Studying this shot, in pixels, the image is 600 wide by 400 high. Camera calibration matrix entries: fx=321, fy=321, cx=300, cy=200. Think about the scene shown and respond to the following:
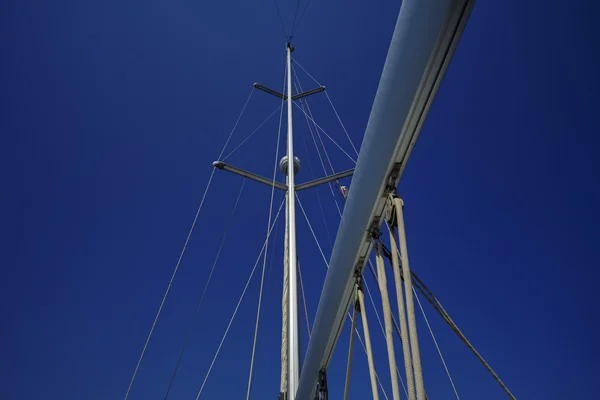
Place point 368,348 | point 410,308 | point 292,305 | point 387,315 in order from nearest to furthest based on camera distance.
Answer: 1. point 410,308
2. point 387,315
3. point 368,348
4. point 292,305

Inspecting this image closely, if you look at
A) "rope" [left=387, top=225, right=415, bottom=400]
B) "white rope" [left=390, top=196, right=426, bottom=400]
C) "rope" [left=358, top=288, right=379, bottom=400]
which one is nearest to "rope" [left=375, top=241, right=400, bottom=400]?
"rope" [left=387, top=225, right=415, bottom=400]

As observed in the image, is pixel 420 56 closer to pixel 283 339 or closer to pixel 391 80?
pixel 391 80

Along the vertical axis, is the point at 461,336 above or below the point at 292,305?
below

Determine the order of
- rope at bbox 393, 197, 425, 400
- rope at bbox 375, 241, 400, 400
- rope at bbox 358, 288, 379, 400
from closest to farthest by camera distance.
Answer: rope at bbox 393, 197, 425, 400
rope at bbox 375, 241, 400, 400
rope at bbox 358, 288, 379, 400

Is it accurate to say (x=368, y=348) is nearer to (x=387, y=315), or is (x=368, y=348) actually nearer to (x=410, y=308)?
(x=387, y=315)

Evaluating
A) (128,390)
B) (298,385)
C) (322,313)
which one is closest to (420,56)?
(322,313)

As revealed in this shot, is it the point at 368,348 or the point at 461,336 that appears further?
the point at 368,348

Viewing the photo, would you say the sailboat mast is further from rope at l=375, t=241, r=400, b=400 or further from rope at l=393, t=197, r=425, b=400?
rope at l=393, t=197, r=425, b=400

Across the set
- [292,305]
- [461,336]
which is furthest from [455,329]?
[292,305]

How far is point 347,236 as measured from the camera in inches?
90.7

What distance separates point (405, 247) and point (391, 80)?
89cm

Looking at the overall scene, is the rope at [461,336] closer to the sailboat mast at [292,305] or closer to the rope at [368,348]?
the rope at [368,348]

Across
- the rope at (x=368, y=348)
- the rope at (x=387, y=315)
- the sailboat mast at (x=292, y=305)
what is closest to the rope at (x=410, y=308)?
the rope at (x=387, y=315)

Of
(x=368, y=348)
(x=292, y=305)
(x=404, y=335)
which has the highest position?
(x=292, y=305)
